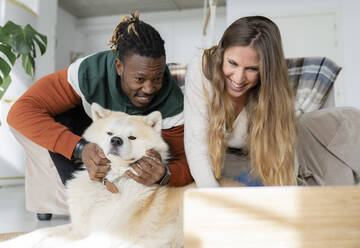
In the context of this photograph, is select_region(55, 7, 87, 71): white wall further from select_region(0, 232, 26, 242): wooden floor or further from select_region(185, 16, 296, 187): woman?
select_region(185, 16, 296, 187): woman

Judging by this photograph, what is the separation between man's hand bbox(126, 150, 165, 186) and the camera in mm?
1133

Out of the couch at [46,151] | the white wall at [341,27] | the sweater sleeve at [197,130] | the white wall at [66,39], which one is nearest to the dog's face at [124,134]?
the sweater sleeve at [197,130]

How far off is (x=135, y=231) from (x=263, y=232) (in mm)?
504

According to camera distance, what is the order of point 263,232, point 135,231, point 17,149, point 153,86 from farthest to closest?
point 17,149, point 153,86, point 135,231, point 263,232

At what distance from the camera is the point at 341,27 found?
364cm

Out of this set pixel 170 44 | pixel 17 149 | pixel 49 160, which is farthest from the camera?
pixel 170 44

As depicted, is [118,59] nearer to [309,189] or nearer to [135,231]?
[135,231]

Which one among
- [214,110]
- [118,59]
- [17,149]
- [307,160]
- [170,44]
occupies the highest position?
[170,44]

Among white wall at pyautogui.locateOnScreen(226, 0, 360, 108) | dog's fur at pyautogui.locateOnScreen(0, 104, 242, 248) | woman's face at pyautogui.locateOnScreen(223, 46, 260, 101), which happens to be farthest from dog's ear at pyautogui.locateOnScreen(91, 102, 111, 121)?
white wall at pyautogui.locateOnScreen(226, 0, 360, 108)

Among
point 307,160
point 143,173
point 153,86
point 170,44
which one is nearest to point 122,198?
point 143,173

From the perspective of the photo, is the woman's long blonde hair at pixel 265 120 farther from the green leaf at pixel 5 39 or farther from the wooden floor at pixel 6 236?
the green leaf at pixel 5 39

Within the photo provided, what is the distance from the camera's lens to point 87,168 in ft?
3.80

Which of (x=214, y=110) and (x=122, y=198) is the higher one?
(x=214, y=110)

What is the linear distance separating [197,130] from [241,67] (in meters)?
0.29
